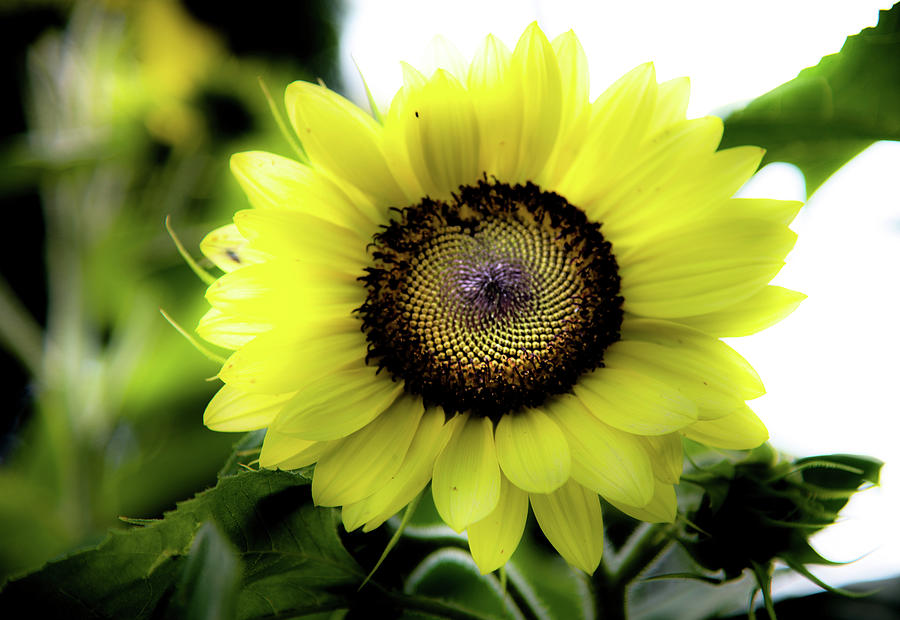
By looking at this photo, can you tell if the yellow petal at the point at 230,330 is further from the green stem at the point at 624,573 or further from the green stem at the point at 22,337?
the green stem at the point at 22,337

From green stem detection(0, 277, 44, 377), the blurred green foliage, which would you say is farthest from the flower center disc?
green stem detection(0, 277, 44, 377)

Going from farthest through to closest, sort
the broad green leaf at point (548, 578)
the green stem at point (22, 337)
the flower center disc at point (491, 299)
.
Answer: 1. the green stem at point (22, 337)
2. the broad green leaf at point (548, 578)
3. the flower center disc at point (491, 299)

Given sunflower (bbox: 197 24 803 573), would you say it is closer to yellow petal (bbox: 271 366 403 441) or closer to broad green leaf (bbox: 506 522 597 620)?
yellow petal (bbox: 271 366 403 441)

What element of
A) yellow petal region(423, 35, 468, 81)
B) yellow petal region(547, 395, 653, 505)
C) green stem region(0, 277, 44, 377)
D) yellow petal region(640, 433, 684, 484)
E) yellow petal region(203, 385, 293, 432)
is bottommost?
green stem region(0, 277, 44, 377)

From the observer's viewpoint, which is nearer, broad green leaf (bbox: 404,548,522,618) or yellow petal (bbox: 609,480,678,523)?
yellow petal (bbox: 609,480,678,523)

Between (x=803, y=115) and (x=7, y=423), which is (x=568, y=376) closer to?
(x=803, y=115)

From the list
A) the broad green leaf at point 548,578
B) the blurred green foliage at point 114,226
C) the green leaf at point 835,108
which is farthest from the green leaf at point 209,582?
the blurred green foliage at point 114,226

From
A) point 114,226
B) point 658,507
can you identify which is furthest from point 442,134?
point 114,226

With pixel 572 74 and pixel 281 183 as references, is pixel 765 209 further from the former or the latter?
pixel 281 183
